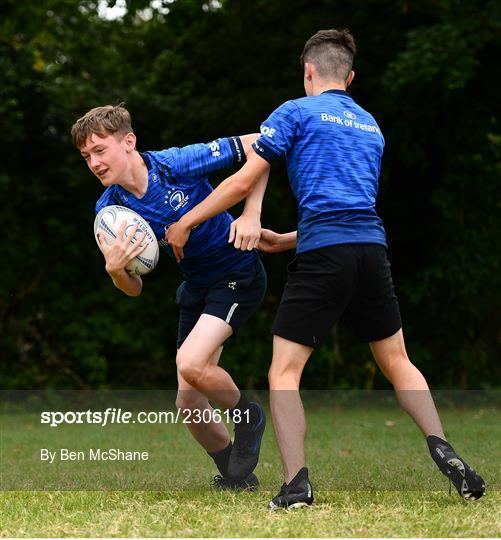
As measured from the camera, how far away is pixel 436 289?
13.3m

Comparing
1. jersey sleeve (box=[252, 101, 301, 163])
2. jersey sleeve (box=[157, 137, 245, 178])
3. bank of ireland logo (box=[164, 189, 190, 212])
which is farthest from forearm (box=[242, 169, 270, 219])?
bank of ireland logo (box=[164, 189, 190, 212])

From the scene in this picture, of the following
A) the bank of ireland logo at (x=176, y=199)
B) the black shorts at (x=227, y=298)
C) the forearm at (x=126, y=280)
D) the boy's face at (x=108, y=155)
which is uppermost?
the boy's face at (x=108, y=155)

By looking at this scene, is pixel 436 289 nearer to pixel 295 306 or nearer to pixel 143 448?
pixel 143 448

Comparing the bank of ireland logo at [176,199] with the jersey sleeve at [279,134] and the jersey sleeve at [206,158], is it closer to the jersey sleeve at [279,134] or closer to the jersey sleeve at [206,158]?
the jersey sleeve at [206,158]

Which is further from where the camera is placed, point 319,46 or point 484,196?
point 484,196

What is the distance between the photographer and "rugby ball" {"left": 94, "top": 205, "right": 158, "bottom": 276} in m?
5.13

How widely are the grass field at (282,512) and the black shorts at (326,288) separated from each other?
803mm

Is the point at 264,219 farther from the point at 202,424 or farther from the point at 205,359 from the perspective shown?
the point at 205,359

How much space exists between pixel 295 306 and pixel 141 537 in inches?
51.2

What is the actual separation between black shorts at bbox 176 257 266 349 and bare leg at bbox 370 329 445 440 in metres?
0.75

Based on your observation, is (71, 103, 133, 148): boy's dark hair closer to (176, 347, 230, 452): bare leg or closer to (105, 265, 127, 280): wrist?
(105, 265, 127, 280): wrist

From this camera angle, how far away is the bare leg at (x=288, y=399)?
4.66 metres

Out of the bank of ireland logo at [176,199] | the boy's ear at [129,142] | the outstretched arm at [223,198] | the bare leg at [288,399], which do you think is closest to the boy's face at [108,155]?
the boy's ear at [129,142]

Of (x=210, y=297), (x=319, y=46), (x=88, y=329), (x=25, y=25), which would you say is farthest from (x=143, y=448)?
(x=25, y=25)
